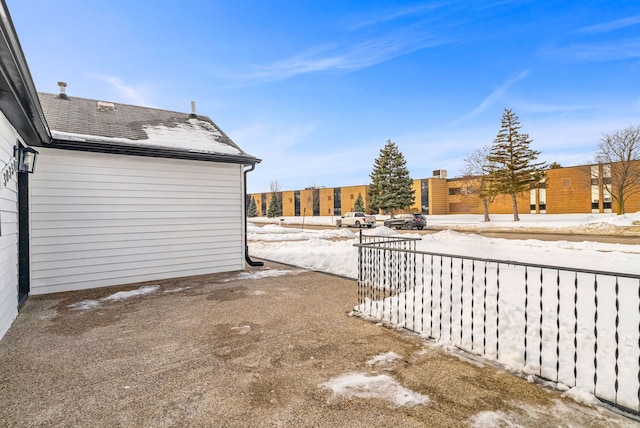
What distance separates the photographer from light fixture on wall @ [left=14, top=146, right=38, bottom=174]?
4.70m

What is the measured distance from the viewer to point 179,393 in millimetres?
2504

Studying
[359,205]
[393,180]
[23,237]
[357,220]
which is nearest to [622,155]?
[393,180]

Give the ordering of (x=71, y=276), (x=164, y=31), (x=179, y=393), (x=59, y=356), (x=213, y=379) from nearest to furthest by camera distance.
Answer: (x=179, y=393) < (x=213, y=379) < (x=59, y=356) < (x=71, y=276) < (x=164, y=31)

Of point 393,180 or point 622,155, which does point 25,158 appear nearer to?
point 393,180

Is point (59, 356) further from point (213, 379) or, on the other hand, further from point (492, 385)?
point (492, 385)

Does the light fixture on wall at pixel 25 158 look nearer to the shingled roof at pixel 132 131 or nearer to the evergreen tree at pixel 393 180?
the shingled roof at pixel 132 131

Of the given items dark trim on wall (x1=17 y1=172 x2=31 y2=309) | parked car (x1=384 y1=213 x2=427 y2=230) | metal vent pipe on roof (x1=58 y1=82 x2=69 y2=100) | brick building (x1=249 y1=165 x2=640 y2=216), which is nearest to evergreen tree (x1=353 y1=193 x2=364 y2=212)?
brick building (x1=249 y1=165 x2=640 y2=216)

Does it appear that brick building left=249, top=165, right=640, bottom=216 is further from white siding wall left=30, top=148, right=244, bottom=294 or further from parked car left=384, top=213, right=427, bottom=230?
white siding wall left=30, top=148, right=244, bottom=294

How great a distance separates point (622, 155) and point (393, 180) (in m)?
19.4

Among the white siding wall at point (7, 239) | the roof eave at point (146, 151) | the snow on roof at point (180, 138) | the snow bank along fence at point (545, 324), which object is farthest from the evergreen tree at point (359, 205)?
the white siding wall at point (7, 239)

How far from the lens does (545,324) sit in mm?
3688

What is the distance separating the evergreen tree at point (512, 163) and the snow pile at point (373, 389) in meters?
32.6

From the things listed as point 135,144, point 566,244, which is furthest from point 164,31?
point 566,244

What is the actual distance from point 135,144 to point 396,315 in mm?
6303
